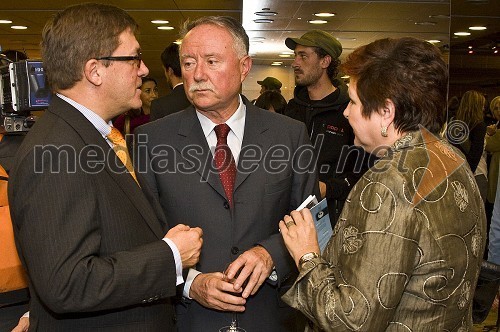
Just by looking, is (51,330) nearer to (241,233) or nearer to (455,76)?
(241,233)

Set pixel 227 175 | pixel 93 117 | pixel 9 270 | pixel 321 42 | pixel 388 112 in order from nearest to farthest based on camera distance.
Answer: pixel 388 112 < pixel 93 117 < pixel 9 270 < pixel 227 175 < pixel 321 42

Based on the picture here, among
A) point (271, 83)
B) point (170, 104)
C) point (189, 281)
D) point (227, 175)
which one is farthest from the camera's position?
point (271, 83)

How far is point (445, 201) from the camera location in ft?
5.06

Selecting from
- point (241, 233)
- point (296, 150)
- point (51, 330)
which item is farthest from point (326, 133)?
point (51, 330)

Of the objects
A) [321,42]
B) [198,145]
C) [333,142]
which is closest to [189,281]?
[198,145]

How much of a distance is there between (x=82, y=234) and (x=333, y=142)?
2.57 meters

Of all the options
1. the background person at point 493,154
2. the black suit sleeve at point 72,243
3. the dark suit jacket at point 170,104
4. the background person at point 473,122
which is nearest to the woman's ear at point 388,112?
the black suit sleeve at point 72,243

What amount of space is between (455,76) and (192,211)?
416 centimetres

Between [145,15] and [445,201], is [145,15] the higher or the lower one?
the higher one

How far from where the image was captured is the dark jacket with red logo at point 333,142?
3.86 m

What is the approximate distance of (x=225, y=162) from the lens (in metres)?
2.32

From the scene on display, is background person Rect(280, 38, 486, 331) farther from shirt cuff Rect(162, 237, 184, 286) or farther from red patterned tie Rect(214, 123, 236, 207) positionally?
red patterned tie Rect(214, 123, 236, 207)

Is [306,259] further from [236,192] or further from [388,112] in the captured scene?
[236,192]

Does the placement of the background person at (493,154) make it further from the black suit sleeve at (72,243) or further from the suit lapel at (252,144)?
the black suit sleeve at (72,243)
